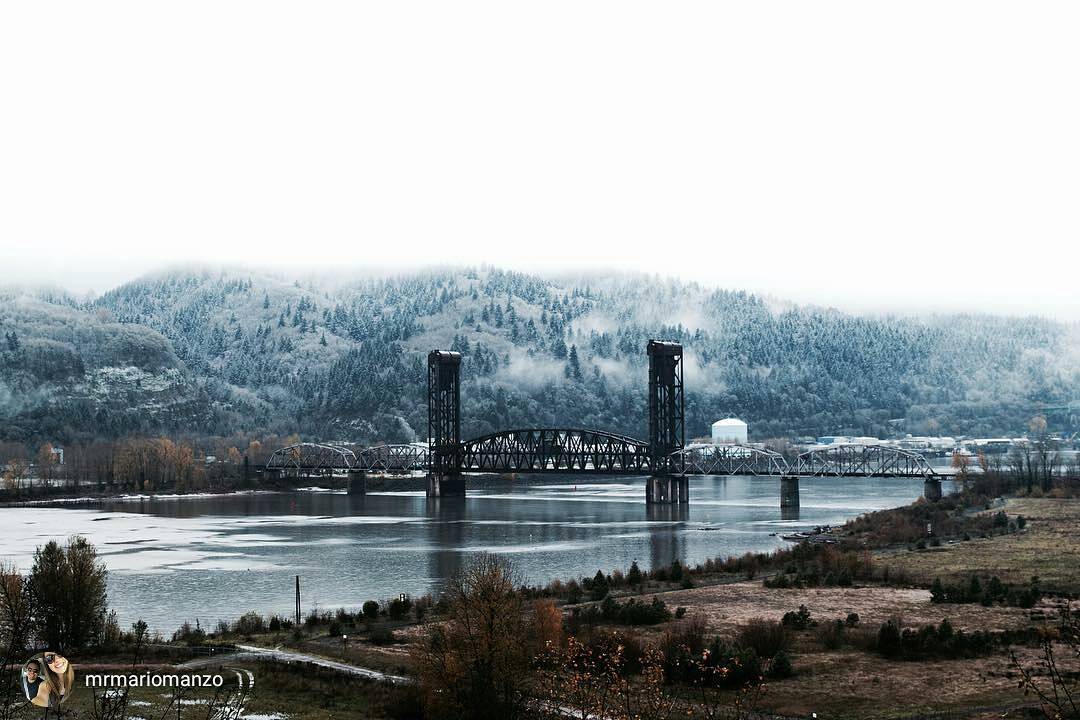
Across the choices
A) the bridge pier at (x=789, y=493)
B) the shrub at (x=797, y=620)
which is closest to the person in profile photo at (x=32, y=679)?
the shrub at (x=797, y=620)

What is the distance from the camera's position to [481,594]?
100 ft

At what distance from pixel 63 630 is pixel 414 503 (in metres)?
117

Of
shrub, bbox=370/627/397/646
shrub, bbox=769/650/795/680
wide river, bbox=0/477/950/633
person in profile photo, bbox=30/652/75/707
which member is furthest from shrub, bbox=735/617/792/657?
person in profile photo, bbox=30/652/75/707

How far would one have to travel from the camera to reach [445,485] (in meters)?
171

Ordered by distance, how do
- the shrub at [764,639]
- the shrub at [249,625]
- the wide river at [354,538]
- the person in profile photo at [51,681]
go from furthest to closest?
the wide river at [354,538]
the shrub at [249,625]
the shrub at [764,639]
the person in profile photo at [51,681]

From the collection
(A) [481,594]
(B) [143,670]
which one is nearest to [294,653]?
(B) [143,670]

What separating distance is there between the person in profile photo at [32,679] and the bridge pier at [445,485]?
154 m

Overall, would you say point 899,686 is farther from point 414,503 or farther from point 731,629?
point 414,503

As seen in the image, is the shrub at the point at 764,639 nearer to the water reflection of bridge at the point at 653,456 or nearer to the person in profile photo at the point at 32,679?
the person in profile photo at the point at 32,679

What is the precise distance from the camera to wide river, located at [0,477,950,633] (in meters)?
62.6

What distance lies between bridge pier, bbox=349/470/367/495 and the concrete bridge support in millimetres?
54035

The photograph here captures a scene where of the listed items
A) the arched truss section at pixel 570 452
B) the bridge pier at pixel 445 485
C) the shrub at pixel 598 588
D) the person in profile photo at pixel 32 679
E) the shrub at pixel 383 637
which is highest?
the person in profile photo at pixel 32 679

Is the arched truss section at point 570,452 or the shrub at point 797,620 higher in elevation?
the arched truss section at point 570,452

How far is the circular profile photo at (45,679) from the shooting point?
14492mm
